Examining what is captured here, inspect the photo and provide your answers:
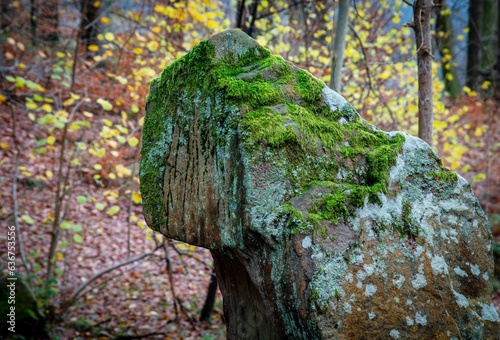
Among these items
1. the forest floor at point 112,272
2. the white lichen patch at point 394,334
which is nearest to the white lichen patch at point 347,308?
the white lichen patch at point 394,334

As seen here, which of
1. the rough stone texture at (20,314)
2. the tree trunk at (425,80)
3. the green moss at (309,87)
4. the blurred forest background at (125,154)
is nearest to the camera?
the green moss at (309,87)

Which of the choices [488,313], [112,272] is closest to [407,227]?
[488,313]

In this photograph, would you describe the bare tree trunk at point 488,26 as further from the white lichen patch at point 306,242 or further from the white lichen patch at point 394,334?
the white lichen patch at point 306,242

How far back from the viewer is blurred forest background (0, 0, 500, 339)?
17.1 feet

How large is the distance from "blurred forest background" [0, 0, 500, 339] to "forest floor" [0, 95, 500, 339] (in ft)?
0.07

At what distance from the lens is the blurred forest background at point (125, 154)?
205 inches

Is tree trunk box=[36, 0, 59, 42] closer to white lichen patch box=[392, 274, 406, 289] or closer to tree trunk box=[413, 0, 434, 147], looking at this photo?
tree trunk box=[413, 0, 434, 147]

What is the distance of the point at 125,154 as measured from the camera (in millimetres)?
8266

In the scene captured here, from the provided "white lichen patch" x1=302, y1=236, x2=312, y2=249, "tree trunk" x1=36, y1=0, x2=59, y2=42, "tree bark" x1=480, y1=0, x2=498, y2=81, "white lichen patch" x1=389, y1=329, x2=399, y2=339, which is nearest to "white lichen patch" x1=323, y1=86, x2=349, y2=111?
"white lichen patch" x1=302, y1=236, x2=312, y2=249

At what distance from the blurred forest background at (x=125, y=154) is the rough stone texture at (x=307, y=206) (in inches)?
80.4

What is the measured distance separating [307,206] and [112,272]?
5.10 metres

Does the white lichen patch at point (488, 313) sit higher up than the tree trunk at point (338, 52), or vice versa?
the tree trunk at point (338, 52)

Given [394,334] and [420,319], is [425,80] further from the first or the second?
[394,334]

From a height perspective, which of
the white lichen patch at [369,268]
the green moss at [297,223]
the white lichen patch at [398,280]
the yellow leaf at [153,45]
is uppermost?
the yellow leaf at [153,45]
